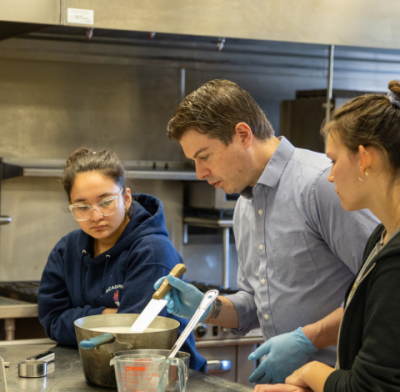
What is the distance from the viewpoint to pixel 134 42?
9.02 feet

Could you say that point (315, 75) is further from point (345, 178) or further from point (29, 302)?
point (345, 178)

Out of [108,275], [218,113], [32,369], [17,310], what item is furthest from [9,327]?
[218,113]

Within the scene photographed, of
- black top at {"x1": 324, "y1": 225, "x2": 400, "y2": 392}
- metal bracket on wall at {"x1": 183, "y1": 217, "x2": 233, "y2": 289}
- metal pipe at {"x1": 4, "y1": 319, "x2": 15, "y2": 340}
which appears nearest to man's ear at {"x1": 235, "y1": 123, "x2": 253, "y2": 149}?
black top at {"x1": 324, "y1": 225, "x2": 400, "y2": 392}

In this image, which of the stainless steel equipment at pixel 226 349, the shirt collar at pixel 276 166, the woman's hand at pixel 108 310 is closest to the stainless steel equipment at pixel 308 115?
the stainless steel equipment at pixel 226 349

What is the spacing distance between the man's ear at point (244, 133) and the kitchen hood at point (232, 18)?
96 cm

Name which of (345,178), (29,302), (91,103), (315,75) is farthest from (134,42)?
(345,178)

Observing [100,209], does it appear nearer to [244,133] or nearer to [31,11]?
[244,133]

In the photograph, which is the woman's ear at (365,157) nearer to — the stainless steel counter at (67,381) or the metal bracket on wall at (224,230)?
the stainless steel counter at (67,381)

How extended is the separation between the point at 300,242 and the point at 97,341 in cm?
55

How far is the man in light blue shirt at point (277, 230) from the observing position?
1.28m

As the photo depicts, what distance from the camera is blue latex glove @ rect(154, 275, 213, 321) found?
1.34 m

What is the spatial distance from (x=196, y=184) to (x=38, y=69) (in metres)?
0.95

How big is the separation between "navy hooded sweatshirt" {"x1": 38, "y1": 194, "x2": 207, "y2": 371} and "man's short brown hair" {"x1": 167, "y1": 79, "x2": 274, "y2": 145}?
0.35 meters

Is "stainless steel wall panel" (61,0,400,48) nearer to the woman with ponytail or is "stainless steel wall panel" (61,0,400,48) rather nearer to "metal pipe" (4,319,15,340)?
"metal pipe" (4,319,15,340)
